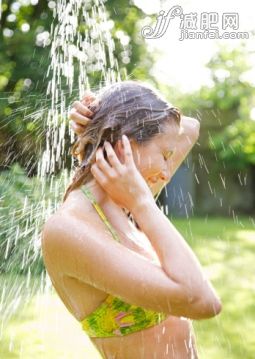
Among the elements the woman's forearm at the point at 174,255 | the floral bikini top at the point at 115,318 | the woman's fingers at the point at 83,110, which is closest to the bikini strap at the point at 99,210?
the floral bikini top at the point at 115,318

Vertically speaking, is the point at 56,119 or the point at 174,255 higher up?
the point at 174,255

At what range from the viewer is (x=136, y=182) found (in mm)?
2176

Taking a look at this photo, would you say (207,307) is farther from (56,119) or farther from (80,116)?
(56,119)

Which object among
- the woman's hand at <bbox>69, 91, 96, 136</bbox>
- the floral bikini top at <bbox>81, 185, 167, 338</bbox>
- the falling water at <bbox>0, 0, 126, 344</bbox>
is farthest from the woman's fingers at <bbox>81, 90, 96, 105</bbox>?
the falling water at <bbox>0, 0, 126, 344</bbox>

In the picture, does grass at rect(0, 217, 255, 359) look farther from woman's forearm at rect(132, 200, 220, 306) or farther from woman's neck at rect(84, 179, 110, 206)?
woman's forearm at rect(132, 200, 220, 306)

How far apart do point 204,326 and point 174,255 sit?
20.1ft

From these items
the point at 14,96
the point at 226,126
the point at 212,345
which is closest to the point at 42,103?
the point at 14,96

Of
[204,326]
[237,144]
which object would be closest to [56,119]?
[204,326]

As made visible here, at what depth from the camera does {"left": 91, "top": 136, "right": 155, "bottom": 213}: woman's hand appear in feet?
7.13

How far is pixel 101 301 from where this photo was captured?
221 cm

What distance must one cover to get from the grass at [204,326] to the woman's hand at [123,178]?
458 centimetres

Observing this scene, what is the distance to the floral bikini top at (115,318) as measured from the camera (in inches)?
86.7

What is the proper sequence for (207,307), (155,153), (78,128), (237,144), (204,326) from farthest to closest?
(237,144), (204,326), (78,128), (155,153), (207,307)

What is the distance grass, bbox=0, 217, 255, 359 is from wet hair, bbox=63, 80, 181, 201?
14.7 ft
